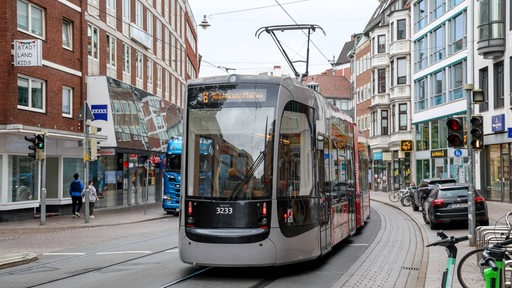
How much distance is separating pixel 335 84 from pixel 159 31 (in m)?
53.6

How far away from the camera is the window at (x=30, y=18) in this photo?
86.3 ft

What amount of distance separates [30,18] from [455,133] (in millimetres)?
19191

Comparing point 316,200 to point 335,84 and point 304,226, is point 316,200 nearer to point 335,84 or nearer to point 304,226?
point 304,226

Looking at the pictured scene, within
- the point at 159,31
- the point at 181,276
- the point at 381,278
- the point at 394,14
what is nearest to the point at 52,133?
the point at 181,276

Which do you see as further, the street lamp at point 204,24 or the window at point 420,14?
the window at point 420,14

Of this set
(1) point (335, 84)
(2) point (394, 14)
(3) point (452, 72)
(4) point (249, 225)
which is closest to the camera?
(4) point (249, 225)

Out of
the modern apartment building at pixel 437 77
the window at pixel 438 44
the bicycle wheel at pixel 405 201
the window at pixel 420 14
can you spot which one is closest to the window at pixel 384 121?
the modern apartment building at pixel 437 77

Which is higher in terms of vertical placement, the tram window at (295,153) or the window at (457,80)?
the window at (457,80)

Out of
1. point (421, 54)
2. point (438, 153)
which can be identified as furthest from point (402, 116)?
point (438, 153)

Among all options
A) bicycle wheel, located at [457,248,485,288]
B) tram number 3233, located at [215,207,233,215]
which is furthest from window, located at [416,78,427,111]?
bicycle wheel, located at [457,248,485,288]

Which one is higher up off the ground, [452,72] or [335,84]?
[335,84]

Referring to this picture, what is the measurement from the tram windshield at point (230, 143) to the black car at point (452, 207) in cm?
1201

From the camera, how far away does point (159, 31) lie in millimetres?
47062

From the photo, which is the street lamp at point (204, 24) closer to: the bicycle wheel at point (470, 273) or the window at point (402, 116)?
the window at point (402, 116)
